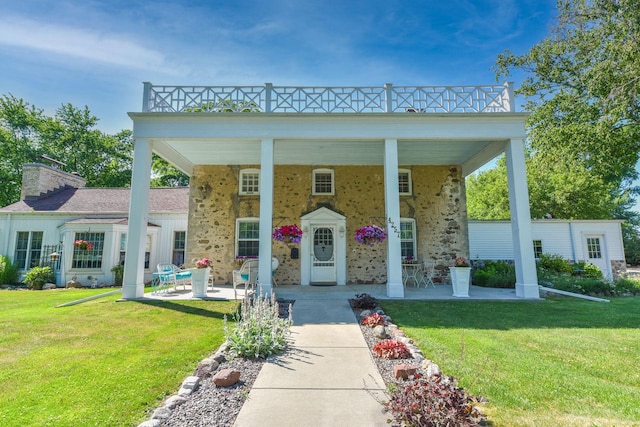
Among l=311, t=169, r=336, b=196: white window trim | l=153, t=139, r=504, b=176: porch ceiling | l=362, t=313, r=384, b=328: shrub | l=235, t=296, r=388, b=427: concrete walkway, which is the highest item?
l=153, t=139, r=504, b=176: porch ceiling

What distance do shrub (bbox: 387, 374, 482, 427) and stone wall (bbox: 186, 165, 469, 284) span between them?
8386 mm

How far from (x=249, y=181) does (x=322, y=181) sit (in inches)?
104

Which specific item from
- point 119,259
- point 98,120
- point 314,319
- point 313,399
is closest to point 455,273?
Answer: point 314,319

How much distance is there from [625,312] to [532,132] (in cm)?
834

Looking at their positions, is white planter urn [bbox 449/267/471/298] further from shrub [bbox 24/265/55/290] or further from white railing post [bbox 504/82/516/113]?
shrub [bbox 24/265/55/290]

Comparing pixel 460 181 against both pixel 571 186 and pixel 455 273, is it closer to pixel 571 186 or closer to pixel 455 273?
pixel 455 273

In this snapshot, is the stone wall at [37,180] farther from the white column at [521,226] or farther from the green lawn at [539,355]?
the white column at [521,226]

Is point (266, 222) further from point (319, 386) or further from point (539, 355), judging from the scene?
point (539, 355)

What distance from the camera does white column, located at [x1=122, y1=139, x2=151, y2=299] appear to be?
7583mm

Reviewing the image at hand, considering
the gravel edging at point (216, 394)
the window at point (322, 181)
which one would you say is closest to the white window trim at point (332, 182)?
the window at point (322, 181)

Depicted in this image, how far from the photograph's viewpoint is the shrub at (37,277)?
37.9ft

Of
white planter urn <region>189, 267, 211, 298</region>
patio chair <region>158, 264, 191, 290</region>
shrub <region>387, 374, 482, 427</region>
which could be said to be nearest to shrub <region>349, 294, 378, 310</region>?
white planter urn <region>189, 267, 211, 298</region>

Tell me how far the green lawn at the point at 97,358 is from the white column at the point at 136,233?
0.73m

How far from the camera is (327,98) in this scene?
817 cm
